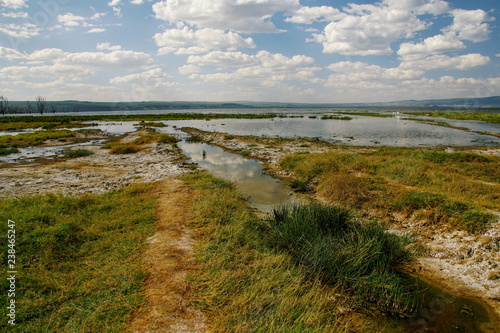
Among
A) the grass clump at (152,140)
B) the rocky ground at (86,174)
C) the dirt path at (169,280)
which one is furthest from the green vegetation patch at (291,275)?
the grass clump at (152,140)

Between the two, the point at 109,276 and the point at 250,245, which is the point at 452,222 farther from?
the point at 109,276

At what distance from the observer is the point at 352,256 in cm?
636

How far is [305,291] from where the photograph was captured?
220 inches

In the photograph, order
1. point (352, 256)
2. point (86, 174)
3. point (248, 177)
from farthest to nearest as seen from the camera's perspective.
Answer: point (248, 177), point (86, 174), point (352, 256)

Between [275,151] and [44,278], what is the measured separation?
72.3ft

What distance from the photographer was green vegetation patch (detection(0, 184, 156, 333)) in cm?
446

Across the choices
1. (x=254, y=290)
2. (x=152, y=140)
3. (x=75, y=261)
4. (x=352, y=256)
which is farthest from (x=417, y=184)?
(x=152, y=140)

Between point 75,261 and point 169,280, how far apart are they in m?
2.54

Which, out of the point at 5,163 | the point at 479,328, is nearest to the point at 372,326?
the point at 479,328

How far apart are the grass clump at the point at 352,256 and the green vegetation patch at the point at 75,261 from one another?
407 centimetres

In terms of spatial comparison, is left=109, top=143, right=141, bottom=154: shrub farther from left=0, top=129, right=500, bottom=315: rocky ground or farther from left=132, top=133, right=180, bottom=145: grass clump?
left=132, top=133, right=180, bottom=145: grass clump

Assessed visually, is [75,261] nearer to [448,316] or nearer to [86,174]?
[448,316]

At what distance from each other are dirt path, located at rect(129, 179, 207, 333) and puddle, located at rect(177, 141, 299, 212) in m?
4.80

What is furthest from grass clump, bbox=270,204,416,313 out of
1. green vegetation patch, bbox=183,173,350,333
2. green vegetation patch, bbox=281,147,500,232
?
green vegetation patch, bbox=281,147,500,232
